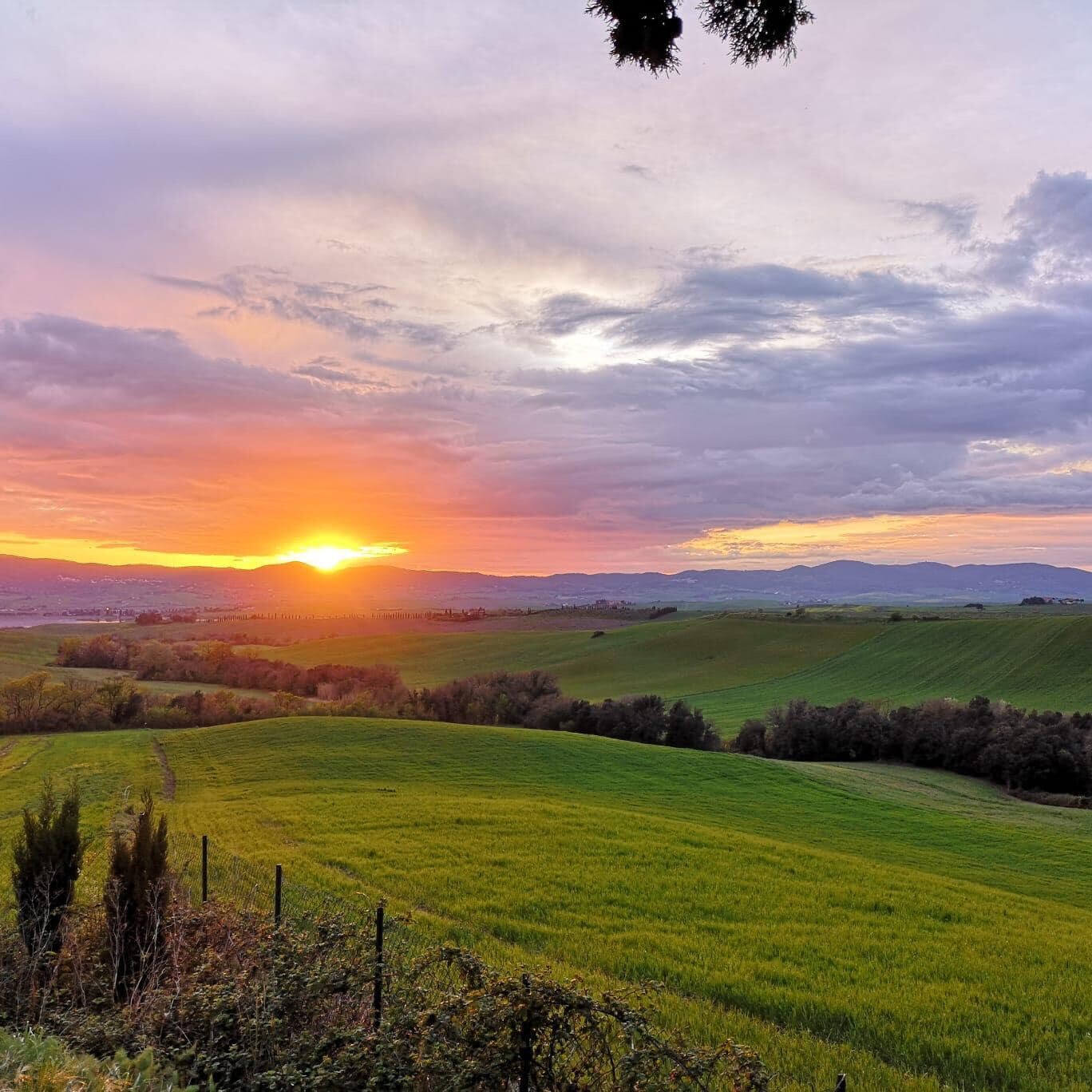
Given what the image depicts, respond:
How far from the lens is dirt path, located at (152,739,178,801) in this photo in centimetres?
3702

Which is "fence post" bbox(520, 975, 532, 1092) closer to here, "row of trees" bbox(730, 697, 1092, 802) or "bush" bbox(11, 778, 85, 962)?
"bush" bbox(11, 778, 85, 962)

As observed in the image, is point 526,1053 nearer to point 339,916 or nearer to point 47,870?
point 339,916

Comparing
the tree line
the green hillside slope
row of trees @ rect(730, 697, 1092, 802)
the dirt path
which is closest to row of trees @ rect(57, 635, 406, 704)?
the tree line

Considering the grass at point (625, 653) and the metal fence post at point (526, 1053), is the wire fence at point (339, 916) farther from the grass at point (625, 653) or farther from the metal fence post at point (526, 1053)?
the grass at point (625, 653)

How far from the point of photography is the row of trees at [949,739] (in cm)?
4688

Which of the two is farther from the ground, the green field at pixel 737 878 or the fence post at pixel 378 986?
the fence post at pixel 378 986

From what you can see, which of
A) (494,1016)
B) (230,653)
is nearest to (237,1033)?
(494,1016)

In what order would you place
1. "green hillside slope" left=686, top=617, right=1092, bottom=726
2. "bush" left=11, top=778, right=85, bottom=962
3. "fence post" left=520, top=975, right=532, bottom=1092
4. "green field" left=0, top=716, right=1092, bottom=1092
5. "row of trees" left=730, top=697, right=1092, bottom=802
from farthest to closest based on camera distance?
1. "green hillside slope" left=686, top=617, right=1092, bottom=726
2. "row of trees" left=730, top=697, right=1092, bottom=802
3. "bush" left=11, top=778, right=85, bottom=962
4. "green field" left=0, top=716, right=1092, bottom=1092
5. "fence post" left=520, top=975, right=532, bottom=1092

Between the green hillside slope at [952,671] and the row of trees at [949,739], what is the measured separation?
829 cm

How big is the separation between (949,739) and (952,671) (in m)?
32.5

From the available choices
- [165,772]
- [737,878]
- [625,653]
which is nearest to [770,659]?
[625,653]

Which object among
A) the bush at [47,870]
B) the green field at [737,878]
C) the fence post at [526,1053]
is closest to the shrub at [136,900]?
the bush at [47,870]

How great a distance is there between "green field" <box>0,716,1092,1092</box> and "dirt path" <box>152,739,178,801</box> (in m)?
0.66

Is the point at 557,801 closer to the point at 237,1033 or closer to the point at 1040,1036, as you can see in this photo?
the point at 1040,1036
